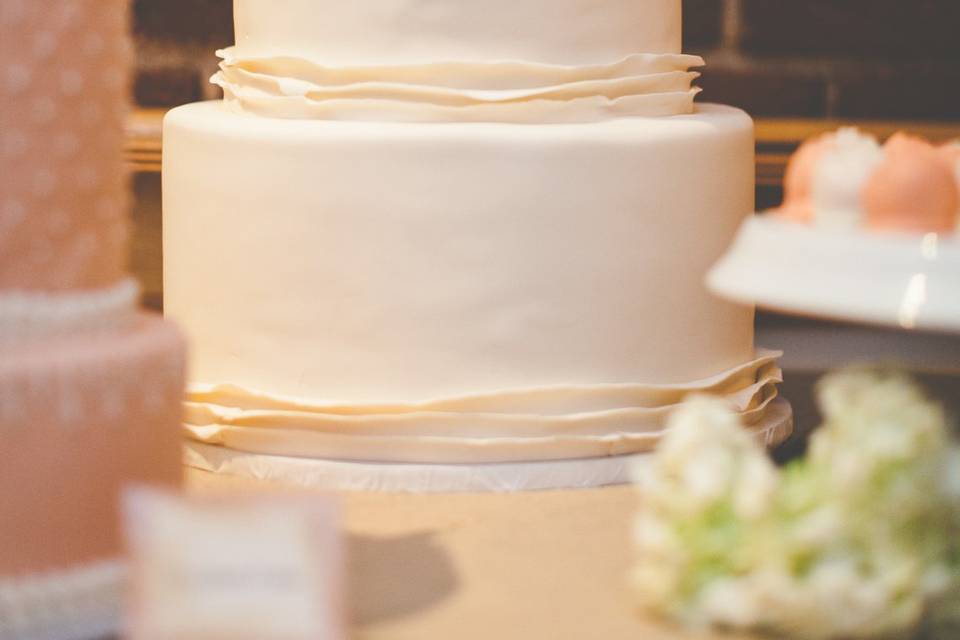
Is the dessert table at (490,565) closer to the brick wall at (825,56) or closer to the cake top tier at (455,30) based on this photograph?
the cake top tier at (455,30)

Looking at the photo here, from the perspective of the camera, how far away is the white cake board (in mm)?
1500

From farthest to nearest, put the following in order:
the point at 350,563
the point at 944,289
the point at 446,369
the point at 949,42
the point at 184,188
Result: the point at 949,42 < the point at 184,188 < the point at 446,369 < the point at 350,563 < the point at 944,289

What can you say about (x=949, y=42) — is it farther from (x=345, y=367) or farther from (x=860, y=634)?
(x=860, y=634)

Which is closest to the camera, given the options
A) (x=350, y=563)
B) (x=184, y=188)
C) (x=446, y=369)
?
(x=350, y=563)

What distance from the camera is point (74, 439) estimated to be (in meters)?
1.06

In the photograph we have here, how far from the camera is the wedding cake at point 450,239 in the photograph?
59.1 inches

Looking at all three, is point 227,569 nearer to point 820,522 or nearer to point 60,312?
point 60,312

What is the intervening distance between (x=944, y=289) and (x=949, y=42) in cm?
182

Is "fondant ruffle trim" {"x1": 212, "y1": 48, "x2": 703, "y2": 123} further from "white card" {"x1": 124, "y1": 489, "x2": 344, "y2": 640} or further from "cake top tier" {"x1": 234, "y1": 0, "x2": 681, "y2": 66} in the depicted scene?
"white card" {"x1": 124, "y1": 489, "x2": 344, "y2": 640}

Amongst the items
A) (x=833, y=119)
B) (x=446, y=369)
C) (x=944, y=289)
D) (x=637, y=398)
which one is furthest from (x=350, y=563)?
(x=833, y=119)

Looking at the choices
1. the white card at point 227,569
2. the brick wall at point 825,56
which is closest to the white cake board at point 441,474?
the white card at point 227,569

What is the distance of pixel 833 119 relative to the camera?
2688 mm

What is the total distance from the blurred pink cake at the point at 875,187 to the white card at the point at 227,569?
46 cm

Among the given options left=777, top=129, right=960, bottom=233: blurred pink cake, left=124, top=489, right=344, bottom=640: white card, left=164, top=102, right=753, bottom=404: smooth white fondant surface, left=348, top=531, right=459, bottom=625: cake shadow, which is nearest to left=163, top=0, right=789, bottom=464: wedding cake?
left=164, top=102, right=753, bottom=404: smooth white fondant surface
